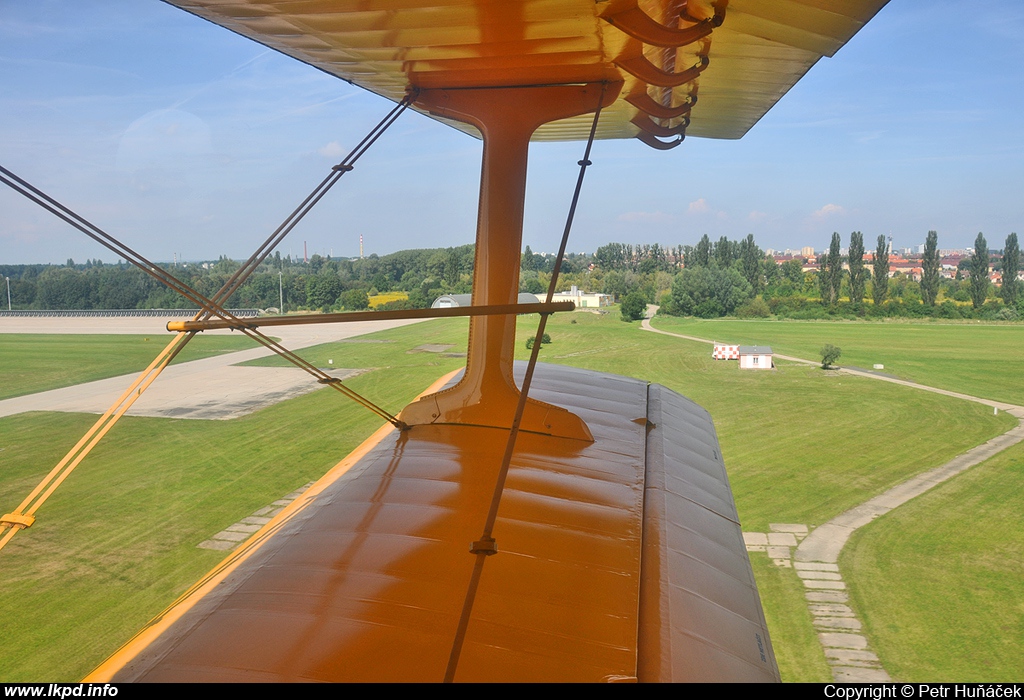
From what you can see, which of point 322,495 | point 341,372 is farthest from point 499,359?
point 341,372

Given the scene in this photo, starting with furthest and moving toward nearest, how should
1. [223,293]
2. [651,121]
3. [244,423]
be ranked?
1. [244,423]
2. [651,121]
3. [223,293]

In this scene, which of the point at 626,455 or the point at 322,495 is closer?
the point at 322,495

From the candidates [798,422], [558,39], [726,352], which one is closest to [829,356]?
[726,352]

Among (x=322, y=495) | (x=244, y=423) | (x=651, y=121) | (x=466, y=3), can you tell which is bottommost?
(x=244, y=423)

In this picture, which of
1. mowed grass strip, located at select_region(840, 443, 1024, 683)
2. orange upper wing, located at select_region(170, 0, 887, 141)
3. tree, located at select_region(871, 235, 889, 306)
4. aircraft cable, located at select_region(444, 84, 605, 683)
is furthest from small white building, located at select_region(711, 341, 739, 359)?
aircraft cable, located at select_region(444, 84, 605, 683)

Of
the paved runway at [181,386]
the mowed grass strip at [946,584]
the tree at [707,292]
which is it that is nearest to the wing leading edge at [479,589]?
the mowed grass strip at [946,584]

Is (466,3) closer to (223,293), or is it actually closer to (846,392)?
(223,293)

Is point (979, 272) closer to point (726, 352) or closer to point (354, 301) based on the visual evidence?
point (726, 352)
